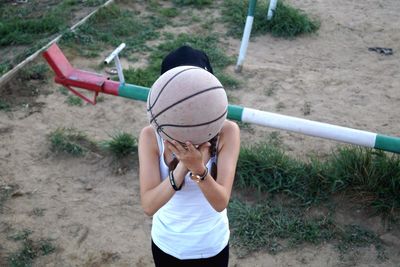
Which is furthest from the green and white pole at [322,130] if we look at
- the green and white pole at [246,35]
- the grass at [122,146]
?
the green and white pole at [246,35]

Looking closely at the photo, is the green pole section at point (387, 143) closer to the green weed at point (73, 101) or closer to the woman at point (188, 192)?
the woman at point (188, 192)

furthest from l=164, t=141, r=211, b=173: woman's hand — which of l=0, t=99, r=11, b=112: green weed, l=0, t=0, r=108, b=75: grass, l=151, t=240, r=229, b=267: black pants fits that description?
l=0, t=0, r=108, b=75: grass

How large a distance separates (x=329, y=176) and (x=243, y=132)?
1.02 metres

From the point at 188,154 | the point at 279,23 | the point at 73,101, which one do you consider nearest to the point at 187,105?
the point at 188,154

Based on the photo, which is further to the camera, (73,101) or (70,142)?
(73,101)

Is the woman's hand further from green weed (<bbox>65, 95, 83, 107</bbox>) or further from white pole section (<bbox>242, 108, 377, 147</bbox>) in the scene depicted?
green weed (<bbox>65, 95, 83, 107</bbox>)

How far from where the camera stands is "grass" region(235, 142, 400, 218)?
3.04 m

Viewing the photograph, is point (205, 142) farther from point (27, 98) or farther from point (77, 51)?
point (77, 51)

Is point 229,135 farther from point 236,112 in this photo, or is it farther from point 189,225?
point 236,112

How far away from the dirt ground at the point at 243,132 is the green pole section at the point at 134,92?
29.4 inches

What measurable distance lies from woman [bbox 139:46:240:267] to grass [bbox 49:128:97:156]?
219 centimetres

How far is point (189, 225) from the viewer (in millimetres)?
1635

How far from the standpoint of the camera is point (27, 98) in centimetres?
458

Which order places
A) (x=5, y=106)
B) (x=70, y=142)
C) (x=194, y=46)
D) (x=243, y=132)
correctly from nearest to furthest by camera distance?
1. (x=70, y=142)
2. (x=243, y=132)
3. (x=5, y=106)
4. (x=194, y=46)
